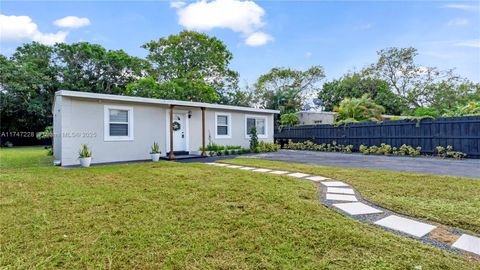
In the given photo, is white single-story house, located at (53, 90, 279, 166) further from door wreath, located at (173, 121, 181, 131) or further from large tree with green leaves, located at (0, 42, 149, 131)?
large tree with green leaves, located at (0, 42, 149, 131)

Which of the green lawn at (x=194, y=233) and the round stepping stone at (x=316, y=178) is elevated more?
the round stepping stone at (x=316, y=178)

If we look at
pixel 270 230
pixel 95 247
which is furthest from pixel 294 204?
pixel 95 247

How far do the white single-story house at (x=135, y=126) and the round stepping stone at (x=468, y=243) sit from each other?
8736 mm

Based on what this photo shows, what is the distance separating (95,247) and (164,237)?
0.61m

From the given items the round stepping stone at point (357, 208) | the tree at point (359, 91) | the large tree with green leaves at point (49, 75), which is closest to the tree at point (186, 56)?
the large tree with green leaves at point (49, 75)

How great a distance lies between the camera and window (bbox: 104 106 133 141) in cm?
898

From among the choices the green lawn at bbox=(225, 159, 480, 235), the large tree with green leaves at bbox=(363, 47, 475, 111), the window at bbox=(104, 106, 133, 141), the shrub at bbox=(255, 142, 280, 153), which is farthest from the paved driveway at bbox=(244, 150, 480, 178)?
the large tree with green leaves at bbox=(363, 47, 475, 111)

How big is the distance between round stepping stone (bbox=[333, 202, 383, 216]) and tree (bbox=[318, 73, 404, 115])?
21.2 m

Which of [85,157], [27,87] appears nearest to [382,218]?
[85,157]

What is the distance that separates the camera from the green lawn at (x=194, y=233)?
2.18m

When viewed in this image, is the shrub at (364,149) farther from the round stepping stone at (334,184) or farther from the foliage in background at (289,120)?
the round stepping stone at (334,184)

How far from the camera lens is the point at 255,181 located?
536cm

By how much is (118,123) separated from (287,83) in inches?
721

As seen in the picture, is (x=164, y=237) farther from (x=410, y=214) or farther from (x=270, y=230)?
(x=410, y=214)
